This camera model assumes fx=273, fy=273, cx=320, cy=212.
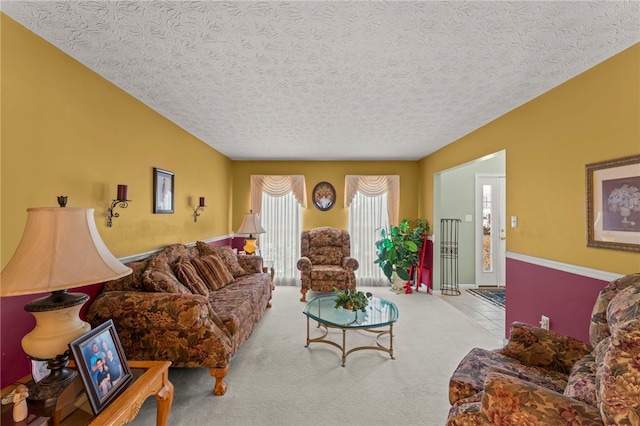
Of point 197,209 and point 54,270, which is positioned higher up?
point 197,209

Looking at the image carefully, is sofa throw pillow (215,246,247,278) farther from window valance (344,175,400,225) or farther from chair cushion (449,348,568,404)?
chair cushion (449,348,568,404)

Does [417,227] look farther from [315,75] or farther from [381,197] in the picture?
[315,75]

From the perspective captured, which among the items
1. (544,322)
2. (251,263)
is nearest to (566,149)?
(544,322)

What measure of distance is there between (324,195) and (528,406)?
4755mm

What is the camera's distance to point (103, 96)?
2295 millimetres

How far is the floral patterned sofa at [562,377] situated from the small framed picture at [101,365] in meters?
1.58

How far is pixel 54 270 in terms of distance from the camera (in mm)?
1151

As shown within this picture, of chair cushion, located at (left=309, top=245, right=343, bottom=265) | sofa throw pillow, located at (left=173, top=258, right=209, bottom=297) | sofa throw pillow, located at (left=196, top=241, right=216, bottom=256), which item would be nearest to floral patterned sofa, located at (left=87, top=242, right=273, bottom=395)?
sofa throw pillow, located at (left=173, top=258, right=209, bottom=297)

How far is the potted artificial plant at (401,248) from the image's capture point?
192 inches

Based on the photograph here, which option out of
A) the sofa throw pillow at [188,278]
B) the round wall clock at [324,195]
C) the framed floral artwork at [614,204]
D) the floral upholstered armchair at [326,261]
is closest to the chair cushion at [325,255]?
the floral upholstered armchair at [326,261]

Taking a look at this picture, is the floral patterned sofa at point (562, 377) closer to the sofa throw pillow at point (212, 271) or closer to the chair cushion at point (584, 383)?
the chair cushion at point (584, 383)

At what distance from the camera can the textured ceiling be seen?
149cm

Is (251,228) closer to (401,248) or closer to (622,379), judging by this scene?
(401,248)

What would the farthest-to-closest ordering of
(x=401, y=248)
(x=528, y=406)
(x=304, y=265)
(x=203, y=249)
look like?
(x=401, y=248), (x=304, y=265), (x=203, y=249), (x=528, y=406)
